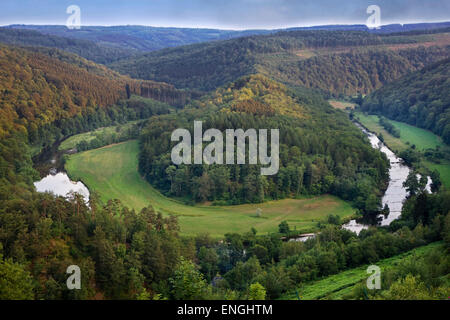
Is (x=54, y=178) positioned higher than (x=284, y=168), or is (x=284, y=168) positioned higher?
(x=284, y=168)

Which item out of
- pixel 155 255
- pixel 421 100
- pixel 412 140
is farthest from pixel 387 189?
pixel 421 100

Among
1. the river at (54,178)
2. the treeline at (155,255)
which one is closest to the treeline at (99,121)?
the river at (54,178)

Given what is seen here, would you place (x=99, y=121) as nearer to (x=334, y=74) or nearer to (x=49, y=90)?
(x=49, y=90)

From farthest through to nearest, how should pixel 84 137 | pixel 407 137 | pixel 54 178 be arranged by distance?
pixel 407 137, pixel 84 137, pixel 54 178

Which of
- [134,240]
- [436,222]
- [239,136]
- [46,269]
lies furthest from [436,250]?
[239,136]

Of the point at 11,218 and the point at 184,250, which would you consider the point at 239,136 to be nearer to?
the point at 184,250

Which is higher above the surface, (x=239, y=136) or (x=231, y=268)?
(x=239, y=136)

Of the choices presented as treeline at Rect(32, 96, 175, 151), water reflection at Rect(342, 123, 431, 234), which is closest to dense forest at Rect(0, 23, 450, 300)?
treeline at Rect(32, 96, 175, 151)
